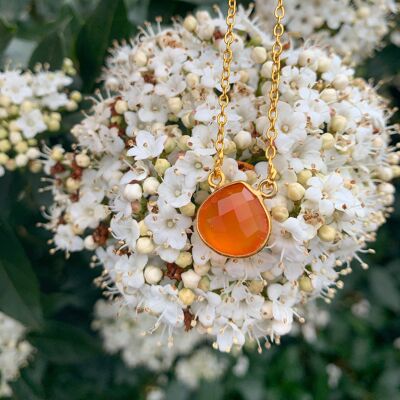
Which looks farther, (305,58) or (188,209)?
(305,58)

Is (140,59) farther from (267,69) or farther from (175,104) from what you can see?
(267,69)

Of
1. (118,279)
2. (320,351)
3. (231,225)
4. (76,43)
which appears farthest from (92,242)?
(320,351)

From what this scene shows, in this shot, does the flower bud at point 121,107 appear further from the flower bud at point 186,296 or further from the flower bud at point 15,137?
the flower bud at point 186,296

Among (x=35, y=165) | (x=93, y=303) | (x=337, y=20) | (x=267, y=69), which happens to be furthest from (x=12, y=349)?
(x=337, y=20)

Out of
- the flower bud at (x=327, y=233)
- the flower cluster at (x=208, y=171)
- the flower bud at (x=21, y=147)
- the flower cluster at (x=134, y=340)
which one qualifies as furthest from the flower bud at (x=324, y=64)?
the flower cluster at (x=134, y=340)

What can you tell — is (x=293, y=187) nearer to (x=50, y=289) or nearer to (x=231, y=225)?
(x=231, y=225)

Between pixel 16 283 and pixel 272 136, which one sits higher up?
pixel 272 136
